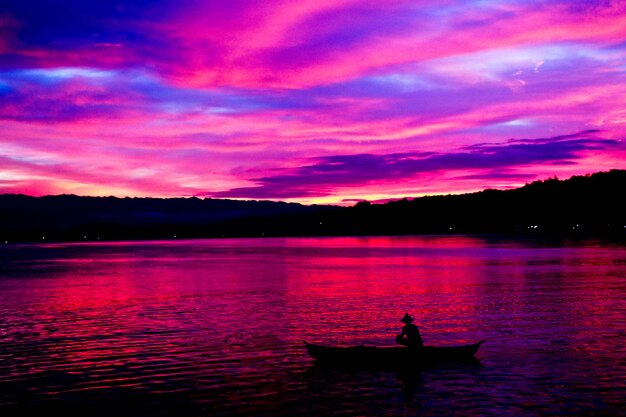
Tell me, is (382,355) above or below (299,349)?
above

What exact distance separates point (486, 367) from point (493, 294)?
Answer: 37195mm

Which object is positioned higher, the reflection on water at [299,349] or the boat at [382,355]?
the boat at [382,355]

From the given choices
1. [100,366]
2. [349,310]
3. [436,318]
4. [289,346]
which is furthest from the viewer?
[349,310]

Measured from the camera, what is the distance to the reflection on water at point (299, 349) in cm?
2669

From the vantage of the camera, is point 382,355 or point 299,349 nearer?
point 382,355

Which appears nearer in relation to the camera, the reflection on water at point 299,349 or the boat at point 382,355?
the reflection on water at point 299,349

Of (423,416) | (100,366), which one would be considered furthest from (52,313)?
(423,416)

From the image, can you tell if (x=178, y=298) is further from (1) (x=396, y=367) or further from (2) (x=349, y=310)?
(1) (x=396, y=367)

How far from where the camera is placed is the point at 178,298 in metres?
69.2

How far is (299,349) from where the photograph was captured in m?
38.0

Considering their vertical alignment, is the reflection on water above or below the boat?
below

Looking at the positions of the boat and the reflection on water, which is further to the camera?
the boat

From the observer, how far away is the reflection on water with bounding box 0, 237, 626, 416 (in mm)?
26688

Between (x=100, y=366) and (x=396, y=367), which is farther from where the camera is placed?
(x=100, y=366)
